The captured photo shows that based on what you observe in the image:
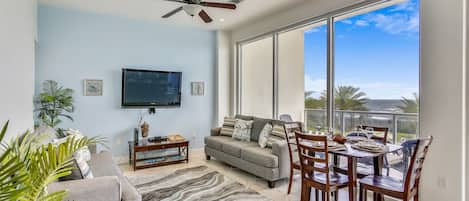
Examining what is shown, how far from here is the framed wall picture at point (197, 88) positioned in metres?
6.15

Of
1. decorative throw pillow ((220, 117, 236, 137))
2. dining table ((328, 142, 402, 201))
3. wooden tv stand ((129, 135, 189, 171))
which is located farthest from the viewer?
decorative throw pillow ((220, 117, 236, 137))

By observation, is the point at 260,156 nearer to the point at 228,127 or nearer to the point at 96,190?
the point at 228,127

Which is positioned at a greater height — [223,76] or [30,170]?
[223,76]

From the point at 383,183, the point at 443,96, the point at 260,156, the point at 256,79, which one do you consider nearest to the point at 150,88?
the point at 256,79

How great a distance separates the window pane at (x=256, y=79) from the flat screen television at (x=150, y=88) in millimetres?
1617

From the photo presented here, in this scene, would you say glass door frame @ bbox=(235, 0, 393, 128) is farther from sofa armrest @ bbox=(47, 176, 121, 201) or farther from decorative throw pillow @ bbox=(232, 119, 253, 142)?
sofa armrest @ bbox=(47, 176, 121, 201)

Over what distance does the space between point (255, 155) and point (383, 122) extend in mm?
2104

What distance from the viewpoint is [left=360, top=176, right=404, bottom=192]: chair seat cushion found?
2391 mm

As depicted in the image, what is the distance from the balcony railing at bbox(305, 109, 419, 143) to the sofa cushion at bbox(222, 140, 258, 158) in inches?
49.9

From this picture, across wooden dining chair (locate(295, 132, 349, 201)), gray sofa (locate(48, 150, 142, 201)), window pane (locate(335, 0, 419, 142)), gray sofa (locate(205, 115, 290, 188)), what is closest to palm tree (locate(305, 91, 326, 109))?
window pane (locate(335, 0, 419, 142))

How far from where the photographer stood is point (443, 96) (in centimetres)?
288

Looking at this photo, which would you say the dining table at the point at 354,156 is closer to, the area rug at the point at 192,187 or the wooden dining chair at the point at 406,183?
the wooden dining chair at the point at 406,183

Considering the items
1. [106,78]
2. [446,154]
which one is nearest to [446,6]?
[446,154]

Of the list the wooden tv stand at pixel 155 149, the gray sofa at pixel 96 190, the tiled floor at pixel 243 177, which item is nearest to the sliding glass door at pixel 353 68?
the tiled floor at pixel 243 177
